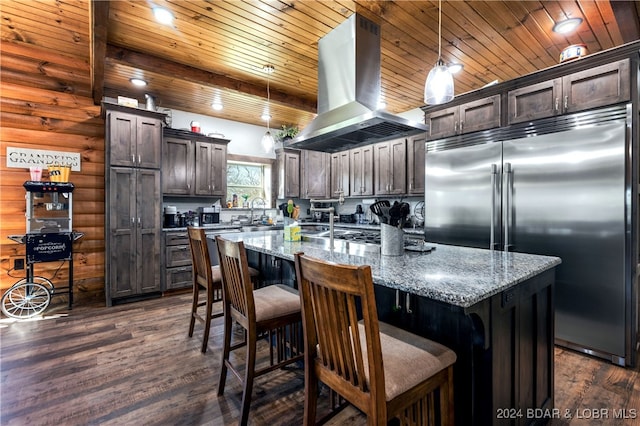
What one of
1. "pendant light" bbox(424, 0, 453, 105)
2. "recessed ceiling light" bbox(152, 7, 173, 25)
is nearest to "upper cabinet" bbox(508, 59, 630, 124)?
"pendant light" bbox(424, 0, 453, 105)

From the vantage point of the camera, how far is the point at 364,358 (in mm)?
1181

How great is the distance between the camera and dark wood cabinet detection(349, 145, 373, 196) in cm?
511

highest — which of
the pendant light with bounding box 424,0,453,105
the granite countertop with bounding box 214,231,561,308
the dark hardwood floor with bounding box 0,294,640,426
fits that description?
the pendant light with bounding box 424,0,453,105

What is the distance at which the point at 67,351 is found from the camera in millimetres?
2514

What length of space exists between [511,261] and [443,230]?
1.84 m

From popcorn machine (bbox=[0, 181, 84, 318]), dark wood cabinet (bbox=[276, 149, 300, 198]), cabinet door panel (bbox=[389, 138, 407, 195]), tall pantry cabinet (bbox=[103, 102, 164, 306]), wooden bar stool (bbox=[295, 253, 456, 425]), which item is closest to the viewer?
wooden bar stool (bbox=[295, 253, 456, 425])

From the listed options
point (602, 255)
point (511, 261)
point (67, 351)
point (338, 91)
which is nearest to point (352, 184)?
point (338, 91)

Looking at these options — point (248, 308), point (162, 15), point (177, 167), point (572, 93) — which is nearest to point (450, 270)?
point (248, 308)

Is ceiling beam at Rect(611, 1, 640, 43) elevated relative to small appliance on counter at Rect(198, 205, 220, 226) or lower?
elevated

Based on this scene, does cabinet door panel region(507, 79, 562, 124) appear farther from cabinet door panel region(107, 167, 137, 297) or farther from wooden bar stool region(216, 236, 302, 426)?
cabinet door panel region(107, 167, 137, 297)

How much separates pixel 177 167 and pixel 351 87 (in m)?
3.05

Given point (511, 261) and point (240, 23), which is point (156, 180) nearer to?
point (240, 23)

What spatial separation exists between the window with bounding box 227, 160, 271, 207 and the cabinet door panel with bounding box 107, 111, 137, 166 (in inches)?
69.9

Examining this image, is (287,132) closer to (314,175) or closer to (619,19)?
(314,175)
